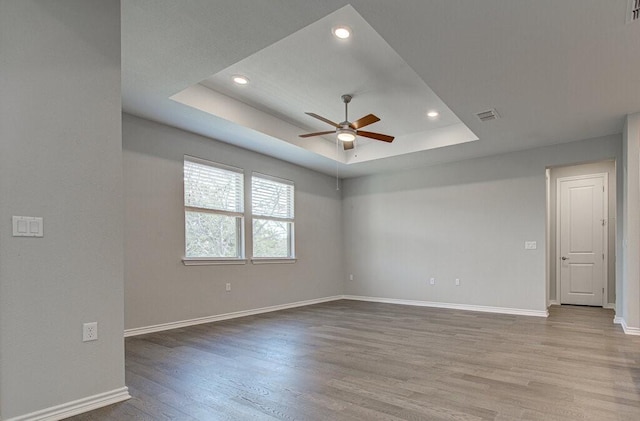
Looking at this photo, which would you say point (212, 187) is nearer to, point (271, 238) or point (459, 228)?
point (271, 238)

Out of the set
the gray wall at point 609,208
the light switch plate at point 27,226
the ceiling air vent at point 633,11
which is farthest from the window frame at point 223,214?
the gray wall at point 609,208

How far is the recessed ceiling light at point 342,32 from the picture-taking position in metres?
3.04

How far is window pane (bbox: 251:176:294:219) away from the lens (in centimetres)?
604

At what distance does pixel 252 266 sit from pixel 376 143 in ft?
9.91

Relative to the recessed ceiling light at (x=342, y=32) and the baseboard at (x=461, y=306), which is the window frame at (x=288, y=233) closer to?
the baseboard at (x=461, y=306)

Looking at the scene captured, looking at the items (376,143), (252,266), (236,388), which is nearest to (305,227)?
(252,266)

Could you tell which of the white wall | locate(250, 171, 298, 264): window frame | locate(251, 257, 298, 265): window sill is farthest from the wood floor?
locate(250, 171, 298, 264): window frame

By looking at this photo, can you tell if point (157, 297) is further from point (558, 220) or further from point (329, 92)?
point (558, 220)

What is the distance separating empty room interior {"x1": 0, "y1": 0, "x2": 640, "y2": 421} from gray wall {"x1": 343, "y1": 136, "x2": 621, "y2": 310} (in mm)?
38

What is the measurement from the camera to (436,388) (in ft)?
8.53

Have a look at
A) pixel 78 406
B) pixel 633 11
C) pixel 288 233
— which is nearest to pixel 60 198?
pixel 78 406

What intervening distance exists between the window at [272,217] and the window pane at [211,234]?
44 centimetres

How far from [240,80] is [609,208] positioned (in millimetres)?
6758

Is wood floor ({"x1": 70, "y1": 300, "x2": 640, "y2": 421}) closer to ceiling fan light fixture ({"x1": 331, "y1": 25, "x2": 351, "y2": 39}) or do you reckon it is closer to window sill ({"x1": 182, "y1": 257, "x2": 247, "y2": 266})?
window sill ({"x1": 182, "y1": 257, "x2": 247, "y2": 266})
